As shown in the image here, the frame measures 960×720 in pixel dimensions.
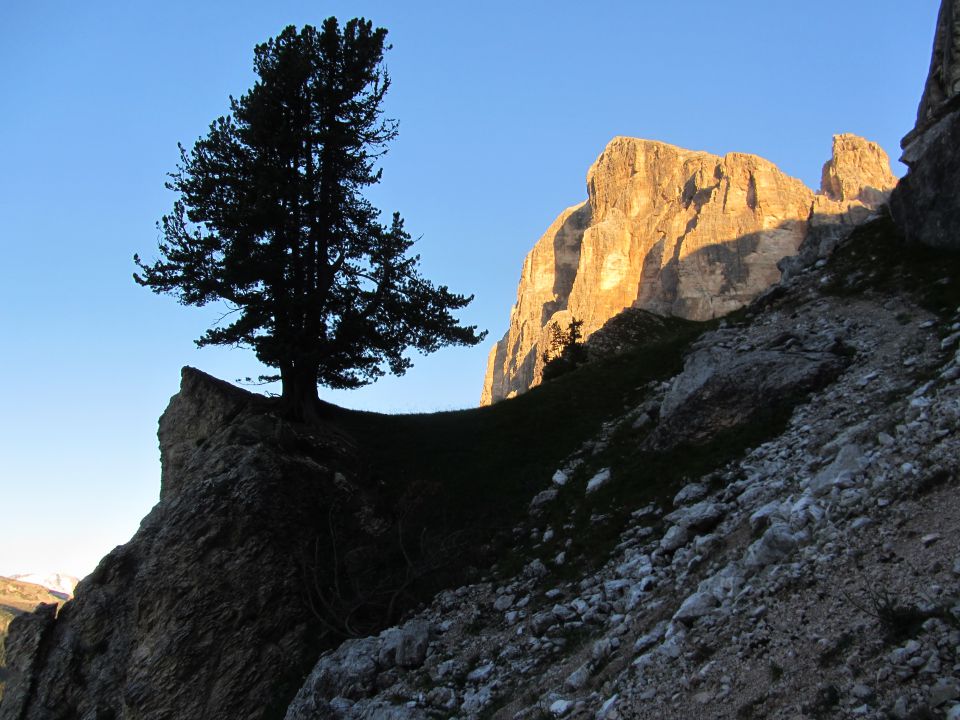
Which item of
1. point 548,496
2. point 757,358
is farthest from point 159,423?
point 757,358

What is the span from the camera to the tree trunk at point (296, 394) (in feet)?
80.4

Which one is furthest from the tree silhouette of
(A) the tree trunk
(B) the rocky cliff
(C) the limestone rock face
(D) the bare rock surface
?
(C) the limestone rock face

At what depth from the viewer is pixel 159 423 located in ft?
90.3

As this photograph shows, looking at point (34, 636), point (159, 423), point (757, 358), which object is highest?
point (757, 358)

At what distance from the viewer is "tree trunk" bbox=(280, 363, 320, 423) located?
24.5 m

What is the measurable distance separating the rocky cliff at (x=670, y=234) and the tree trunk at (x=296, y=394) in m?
103

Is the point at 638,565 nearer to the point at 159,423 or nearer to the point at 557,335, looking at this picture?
the point at 159,423

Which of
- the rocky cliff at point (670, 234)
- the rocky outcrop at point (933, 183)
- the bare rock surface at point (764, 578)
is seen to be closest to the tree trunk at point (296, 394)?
the bare rock surface at point (764, 578)

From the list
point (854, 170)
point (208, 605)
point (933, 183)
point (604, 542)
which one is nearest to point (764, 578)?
point (604, 542)

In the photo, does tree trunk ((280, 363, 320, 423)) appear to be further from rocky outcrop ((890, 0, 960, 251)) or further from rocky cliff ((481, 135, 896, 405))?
rocky cliff ((481, 135, 896, 405))

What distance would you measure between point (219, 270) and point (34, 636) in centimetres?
1136

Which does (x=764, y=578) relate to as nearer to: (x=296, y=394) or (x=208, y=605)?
(x=208, y=605)

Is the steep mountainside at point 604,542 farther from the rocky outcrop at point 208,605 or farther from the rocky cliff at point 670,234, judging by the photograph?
the rocky cliff at point 670,234

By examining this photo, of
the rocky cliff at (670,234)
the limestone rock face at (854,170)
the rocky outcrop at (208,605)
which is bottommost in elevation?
the rocky outcrop at (208,605)
